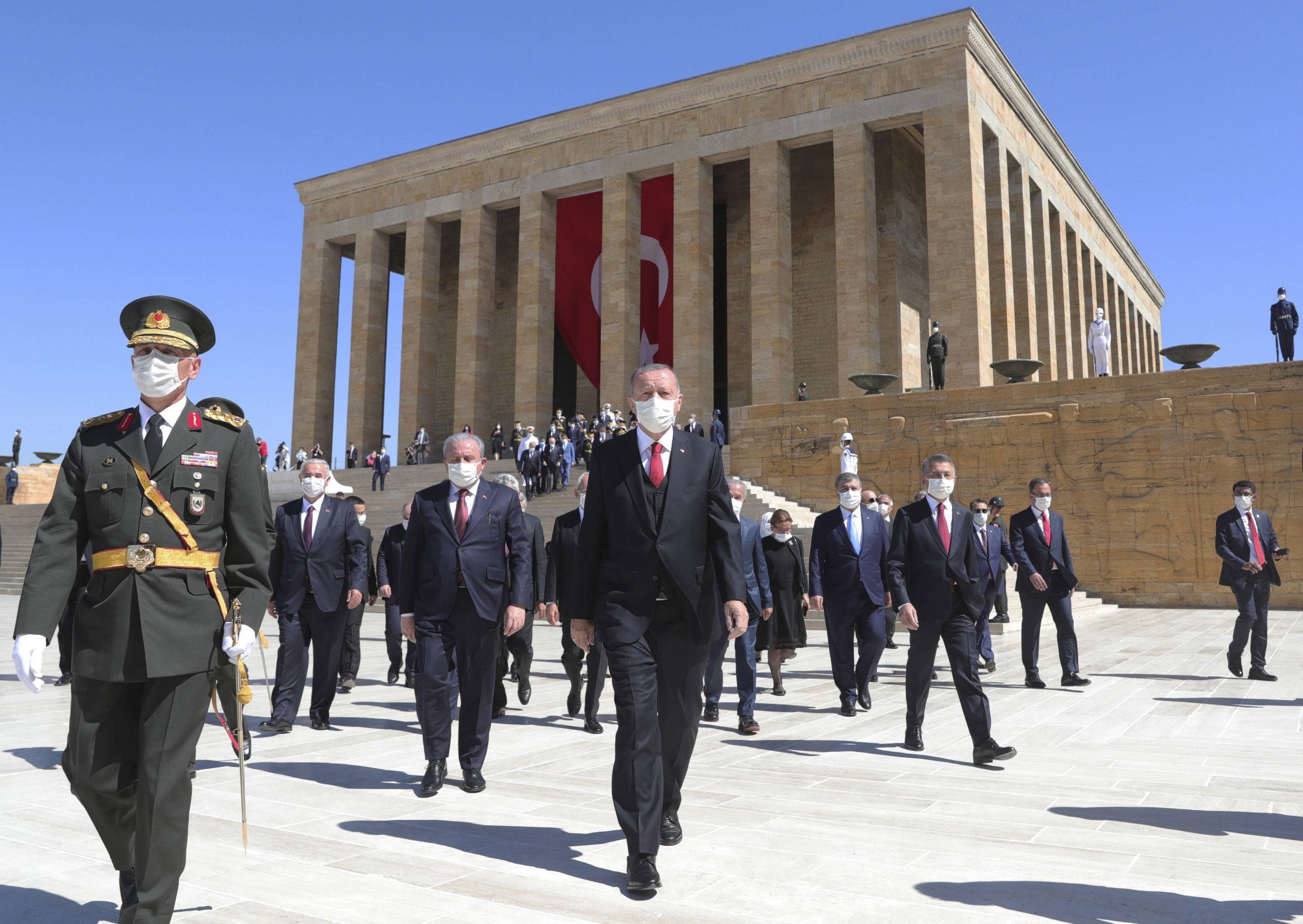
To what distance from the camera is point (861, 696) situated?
764 cm

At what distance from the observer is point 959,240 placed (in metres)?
26.2

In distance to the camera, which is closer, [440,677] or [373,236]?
[440,677]

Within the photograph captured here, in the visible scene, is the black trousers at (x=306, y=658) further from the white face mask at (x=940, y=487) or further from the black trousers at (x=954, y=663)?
the white face mask at (x=940, y=487)

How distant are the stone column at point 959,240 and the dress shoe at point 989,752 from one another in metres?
21.2

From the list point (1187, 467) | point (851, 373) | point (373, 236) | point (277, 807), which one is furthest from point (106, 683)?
point (373, 236)

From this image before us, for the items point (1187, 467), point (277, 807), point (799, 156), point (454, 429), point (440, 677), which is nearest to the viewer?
point (277, 807)

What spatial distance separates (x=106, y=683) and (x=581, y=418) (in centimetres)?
2368

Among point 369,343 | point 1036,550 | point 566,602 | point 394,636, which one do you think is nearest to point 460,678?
point 566,602

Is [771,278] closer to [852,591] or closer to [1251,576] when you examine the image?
[1251,576]

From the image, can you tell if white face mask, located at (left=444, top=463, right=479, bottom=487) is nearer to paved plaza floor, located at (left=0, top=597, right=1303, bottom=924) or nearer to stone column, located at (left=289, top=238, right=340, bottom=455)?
paved plaza floor, located at (left=0, top=597, right=1303, bottom=924)

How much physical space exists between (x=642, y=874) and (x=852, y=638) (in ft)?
14.2

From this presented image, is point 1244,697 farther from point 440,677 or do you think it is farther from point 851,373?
point 851,373

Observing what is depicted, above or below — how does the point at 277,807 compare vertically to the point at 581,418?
below

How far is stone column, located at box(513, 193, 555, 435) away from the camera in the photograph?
104ft
